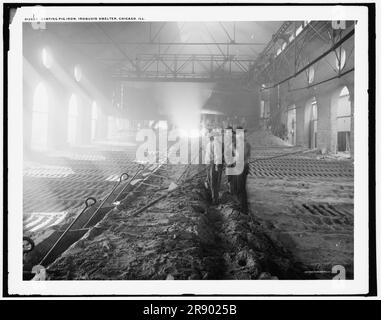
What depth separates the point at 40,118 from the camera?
12.9 metres

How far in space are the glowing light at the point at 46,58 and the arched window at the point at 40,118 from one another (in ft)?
2.84

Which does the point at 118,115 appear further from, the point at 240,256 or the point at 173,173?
the point at 240,256

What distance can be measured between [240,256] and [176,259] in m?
0.72

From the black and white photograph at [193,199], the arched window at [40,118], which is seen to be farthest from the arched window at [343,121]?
the arched window at [40,118]

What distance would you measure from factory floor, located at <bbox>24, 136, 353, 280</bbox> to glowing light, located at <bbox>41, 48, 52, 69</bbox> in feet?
21.1

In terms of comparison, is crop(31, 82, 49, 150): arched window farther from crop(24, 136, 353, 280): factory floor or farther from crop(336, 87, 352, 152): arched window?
crop(336, 87, 352, 152): arched window

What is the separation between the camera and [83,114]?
662 inches

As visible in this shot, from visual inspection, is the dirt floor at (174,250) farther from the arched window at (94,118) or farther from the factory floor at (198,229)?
the arched window at (94,118)

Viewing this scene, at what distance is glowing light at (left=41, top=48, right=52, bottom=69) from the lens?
1180cm

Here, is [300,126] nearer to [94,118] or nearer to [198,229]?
[94,118]

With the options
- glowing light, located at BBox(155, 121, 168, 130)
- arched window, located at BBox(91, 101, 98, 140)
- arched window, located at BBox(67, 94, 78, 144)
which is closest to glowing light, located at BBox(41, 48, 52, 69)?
arched window, located at BBox(67, 94, 78, 144)

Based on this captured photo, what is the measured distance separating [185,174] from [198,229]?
459 cm
